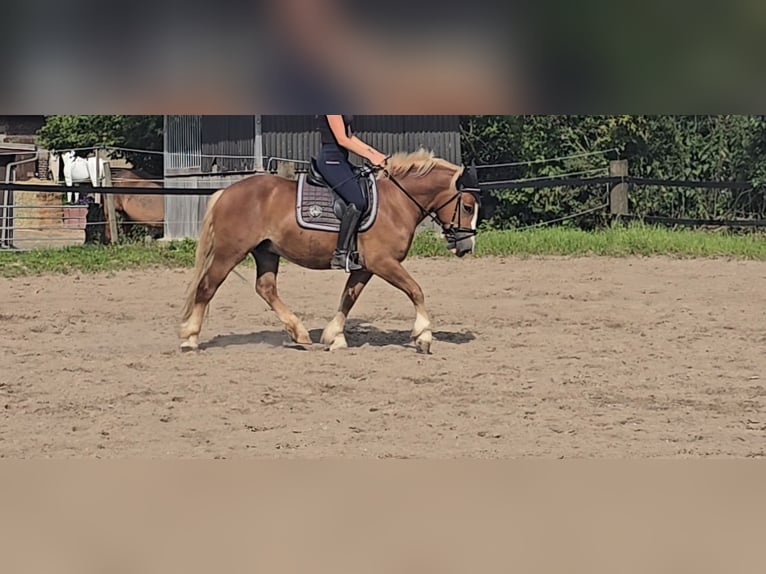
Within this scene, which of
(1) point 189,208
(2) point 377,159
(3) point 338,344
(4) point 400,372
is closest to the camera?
(4) point 400,372

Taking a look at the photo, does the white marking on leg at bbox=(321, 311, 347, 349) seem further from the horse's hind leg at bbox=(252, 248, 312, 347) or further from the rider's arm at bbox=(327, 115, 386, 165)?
the rider's arm at bbox=(327, 115, 386, 165)

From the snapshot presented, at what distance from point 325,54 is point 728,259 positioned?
13583mm

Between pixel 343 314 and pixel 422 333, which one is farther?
pixel 343 314

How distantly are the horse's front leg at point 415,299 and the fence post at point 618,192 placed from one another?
30.2ft

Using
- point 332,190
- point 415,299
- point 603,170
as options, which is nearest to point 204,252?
point 332,190

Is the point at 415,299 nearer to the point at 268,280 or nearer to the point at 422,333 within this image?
the point at 422,333

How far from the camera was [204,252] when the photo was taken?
7797mm

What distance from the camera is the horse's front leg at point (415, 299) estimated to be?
7.63 m

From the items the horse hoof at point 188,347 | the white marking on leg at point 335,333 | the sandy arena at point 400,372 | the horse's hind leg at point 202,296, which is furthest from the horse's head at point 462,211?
the horse hoof at point 188,347

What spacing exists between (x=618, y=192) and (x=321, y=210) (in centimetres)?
977

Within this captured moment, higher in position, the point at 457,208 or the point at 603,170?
the point at 603,170

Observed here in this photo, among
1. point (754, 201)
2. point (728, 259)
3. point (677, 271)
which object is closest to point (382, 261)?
→ point (677, 271)

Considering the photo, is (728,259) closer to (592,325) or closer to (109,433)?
(592,325)

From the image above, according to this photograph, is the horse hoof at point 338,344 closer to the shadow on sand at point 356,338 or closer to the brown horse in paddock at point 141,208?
the shadow on sand at point 356,338
